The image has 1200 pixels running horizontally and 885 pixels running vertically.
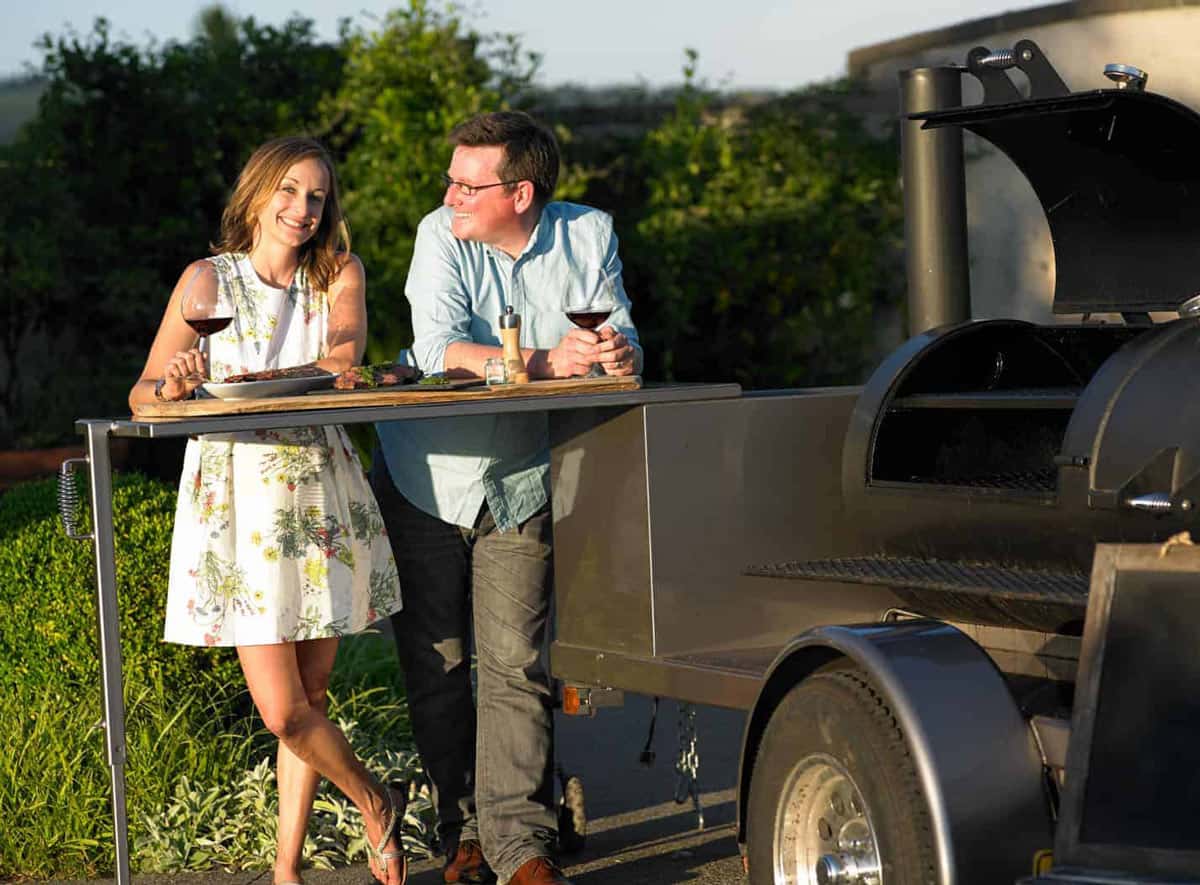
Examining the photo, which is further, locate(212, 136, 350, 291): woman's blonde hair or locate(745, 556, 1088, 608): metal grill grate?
locate(212, 136, 350, 291): woman's blonde hair

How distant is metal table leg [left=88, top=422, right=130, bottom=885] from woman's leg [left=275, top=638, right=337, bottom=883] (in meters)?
0.63

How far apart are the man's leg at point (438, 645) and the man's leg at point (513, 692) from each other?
10 cm

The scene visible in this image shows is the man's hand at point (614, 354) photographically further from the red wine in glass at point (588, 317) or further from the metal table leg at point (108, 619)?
the metal table leg at point (108, 619)

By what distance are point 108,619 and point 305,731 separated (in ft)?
2.30

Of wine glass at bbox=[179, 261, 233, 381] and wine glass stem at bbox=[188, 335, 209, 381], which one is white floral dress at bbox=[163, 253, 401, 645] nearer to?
wine glass stem at bbox=[188, 335, 209, 381]

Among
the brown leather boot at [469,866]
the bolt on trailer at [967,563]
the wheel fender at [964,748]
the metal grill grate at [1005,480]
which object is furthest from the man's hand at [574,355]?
the brown leather boot at [469,866]

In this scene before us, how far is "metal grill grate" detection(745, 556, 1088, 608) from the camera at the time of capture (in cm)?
345

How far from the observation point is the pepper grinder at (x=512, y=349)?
4172 mm

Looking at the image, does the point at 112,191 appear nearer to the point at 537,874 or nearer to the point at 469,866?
the point at 469,866

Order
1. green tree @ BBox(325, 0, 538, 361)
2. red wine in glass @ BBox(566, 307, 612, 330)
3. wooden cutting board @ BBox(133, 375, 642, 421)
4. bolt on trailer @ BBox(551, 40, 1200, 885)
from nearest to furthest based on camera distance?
bolt on trailer @ BBox(551, 40, 1200, 885)
wooden cutting board @ BBox(133, 375, 642, 421)
red wine in glass @ BBox(566, 307, 612, 330)
green tree @ BBox(325, 0, 538, 361)

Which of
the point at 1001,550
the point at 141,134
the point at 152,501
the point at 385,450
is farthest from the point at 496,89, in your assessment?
the point at 1001,550

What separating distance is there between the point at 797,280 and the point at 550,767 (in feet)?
22.6

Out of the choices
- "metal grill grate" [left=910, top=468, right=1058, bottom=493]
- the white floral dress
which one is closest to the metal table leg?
the white floral dress

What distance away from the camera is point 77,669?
17.9ft
